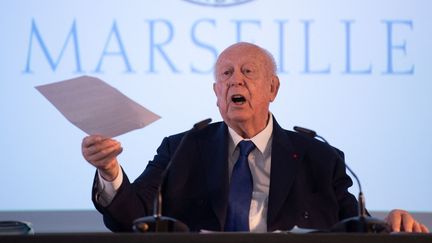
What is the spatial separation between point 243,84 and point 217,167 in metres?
0.34

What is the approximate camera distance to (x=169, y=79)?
13.1 ft

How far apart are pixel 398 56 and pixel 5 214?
2.08 m

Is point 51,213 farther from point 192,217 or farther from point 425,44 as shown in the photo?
point 425,44

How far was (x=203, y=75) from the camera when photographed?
3.99m

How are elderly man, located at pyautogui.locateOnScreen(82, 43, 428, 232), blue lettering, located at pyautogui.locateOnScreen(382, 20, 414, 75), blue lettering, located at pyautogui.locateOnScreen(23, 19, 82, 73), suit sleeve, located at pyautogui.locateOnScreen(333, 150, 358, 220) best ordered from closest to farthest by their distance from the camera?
1. elderly man, located at pyautogui.locateOnScreen(82, 43, 428, 232)
2. suit sleeve, located at pyautogui.locateOnScreen(333, 150, 358, 220)
3. blue lettering, located at pyautogui.locateOnScreen(23, 19, 82, 73)
4. blue lettering, located at pyautogui.locateOnScreen(382, 20, 414, 75)

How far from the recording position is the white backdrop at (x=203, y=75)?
13.0 feet

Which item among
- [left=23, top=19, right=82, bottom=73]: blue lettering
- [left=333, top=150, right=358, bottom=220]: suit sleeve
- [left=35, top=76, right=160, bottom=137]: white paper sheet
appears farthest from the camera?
[left=23, top=19, right=82, bottom=73]: blue lettering

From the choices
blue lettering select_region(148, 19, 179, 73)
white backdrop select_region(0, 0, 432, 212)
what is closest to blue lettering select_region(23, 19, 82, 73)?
white backdrop select_region(0, 0, 432, 212)

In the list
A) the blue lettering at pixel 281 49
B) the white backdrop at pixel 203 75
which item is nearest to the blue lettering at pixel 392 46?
the white backdrop at pixel 203 75

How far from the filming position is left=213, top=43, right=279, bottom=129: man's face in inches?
120

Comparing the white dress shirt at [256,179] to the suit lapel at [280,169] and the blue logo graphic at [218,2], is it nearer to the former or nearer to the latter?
the suit lapel at [280,169]

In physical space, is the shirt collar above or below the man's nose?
below

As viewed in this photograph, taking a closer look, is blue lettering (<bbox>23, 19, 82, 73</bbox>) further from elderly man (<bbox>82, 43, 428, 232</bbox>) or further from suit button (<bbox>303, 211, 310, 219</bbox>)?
suit button (<bbox>303, 211, 310, 219</bbox>)

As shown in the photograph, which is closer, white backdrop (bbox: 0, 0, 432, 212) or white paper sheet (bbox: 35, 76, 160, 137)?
white paper sheet (bbox: 35, 76, 160, 137)
